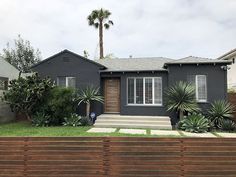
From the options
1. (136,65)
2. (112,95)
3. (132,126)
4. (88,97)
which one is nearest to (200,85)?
(136,65)

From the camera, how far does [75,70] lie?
17.0m

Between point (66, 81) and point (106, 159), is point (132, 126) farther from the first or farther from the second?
point (106, 159)

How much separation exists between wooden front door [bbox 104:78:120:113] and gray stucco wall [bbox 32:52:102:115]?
84cm

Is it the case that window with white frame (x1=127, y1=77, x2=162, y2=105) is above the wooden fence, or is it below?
above

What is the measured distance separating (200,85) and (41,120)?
9.36m

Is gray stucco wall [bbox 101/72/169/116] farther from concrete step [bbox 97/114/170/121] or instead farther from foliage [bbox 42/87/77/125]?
foliage [bbox 42/87/77/125]

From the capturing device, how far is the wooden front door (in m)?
17.2

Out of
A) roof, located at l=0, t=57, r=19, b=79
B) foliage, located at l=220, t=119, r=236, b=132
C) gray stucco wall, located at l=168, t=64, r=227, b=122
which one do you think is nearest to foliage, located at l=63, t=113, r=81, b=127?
gray stucco wall, located at l=168, t=64, r=227, b=122

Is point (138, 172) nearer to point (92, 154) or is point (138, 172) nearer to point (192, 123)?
point (92, 154)

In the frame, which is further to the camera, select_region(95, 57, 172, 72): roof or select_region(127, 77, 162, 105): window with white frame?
select_region(95, 57, 172, 72): roof

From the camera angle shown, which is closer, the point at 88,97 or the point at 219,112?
the point at 219,112

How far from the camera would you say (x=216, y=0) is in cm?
1403

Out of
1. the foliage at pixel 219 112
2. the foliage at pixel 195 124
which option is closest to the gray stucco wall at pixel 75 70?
the foliage at pixel 195 124

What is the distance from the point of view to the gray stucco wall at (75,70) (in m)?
16.8
